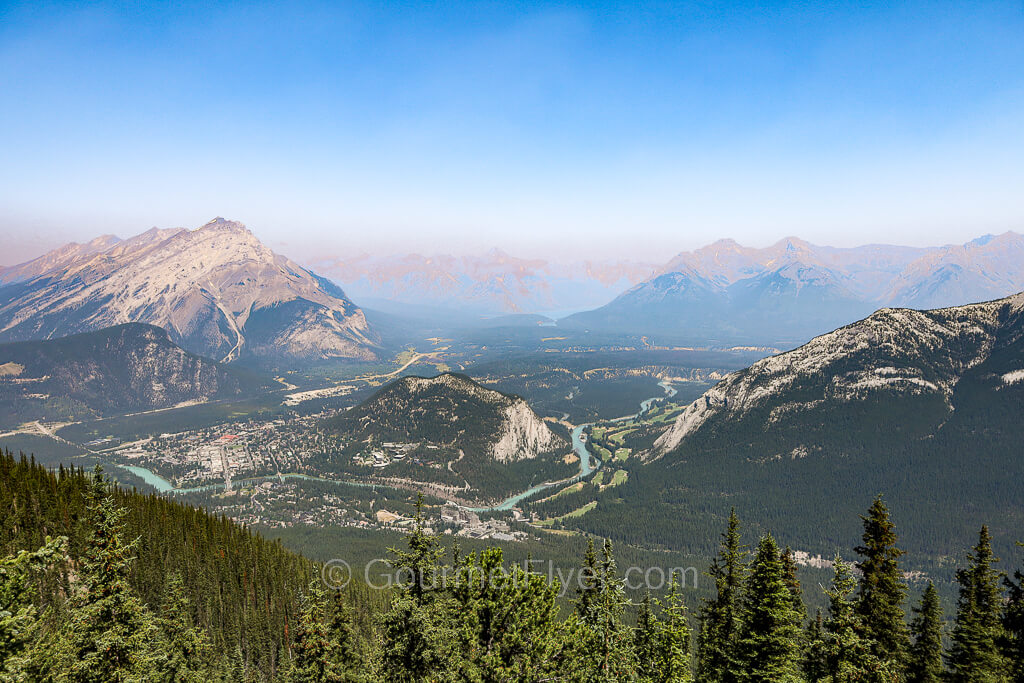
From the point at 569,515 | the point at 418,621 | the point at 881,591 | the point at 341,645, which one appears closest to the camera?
the point at 418,621

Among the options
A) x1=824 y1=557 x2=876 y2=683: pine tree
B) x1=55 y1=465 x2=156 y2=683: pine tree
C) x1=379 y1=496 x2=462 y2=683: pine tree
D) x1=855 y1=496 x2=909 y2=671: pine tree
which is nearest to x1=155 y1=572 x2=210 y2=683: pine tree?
x1=55 y1=465 x2=156 y2=683: pine tree

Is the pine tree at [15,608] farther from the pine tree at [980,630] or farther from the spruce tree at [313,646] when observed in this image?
the pine tree at [980,630]

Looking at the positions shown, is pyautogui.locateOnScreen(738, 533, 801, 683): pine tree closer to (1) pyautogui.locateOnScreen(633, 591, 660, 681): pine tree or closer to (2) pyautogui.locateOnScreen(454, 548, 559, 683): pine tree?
(1) pyautogui.locateOnScreen(633, 591, 660, 681): pine tree

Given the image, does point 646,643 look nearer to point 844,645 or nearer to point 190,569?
point 844,645

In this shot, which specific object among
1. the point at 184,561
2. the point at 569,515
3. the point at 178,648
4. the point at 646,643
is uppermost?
the point at 646,643

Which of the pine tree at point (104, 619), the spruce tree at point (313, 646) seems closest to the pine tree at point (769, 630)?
the spruce tree at point (313, 646)

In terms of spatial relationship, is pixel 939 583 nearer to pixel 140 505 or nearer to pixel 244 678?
pixel 244 678

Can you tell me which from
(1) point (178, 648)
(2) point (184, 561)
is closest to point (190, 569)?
(2) point (184, 561)
